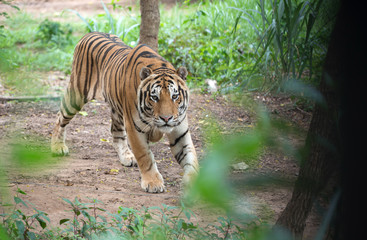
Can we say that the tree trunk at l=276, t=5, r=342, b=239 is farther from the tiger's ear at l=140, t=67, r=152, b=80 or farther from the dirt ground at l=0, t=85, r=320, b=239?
the tiger's ear at l=140, t=67, r=152, b=80

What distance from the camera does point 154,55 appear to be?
181 inches

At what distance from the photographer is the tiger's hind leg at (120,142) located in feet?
16.2

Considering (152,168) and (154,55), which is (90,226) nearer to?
(152,168)

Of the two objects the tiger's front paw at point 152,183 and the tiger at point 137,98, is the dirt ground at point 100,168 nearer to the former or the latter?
the tiger's front paw at point 152,183

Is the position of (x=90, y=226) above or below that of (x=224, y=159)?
below

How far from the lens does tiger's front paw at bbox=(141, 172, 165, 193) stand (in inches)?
157

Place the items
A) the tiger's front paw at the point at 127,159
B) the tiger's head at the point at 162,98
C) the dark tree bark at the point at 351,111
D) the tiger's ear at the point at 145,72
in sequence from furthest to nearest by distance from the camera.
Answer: the tiger's front paw at the point at 127,159
the tiger's ear at the point at 145,72
the tiger's head at the point at 162,98
the dark tree bark at the point at 351,111

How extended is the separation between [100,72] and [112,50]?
286 mm

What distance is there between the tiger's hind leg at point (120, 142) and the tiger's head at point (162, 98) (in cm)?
99

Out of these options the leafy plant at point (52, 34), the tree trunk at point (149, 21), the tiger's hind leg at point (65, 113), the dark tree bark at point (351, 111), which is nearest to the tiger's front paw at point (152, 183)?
the tiger's hind leg at point (65, 113)

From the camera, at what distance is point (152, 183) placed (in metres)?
4.00

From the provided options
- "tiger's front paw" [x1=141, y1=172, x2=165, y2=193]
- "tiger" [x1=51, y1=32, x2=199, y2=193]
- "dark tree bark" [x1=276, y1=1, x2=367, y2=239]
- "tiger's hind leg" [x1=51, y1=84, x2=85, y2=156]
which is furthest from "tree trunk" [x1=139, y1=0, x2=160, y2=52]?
"dark tree bark" [x1=276, y1=1, x2=367, y2=239]

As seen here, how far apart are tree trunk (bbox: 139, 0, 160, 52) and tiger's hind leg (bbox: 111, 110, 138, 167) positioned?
1.35 m

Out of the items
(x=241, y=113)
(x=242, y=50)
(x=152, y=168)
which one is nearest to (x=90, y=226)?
(x=152, y=168)
